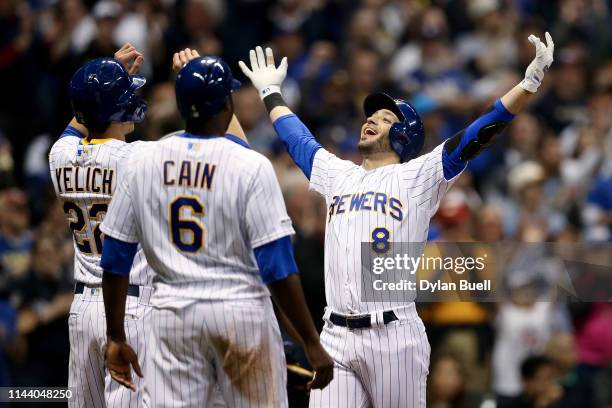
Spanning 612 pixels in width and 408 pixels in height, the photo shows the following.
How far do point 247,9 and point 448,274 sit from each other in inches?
254

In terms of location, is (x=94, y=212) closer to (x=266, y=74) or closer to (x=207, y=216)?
(x=207, y=216)

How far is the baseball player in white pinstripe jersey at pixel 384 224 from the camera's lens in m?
5.82

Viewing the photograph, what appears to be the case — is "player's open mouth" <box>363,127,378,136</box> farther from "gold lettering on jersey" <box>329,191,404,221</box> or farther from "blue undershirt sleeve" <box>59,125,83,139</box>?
"blue undershirt sleeve" <box>59,125,83,139</box>

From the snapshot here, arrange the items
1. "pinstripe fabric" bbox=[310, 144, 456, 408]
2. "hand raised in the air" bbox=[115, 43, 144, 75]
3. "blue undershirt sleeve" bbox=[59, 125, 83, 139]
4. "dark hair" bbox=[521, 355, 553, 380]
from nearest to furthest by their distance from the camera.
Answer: "pinstripe fabric" bbox=[310, 144, 456, 408] → "blue undershirt sleeve" bbox=[59, 125, 83, 139] → "hand raised in the air" bbox=[115, 43, 144, 75] → "dark hair" bbox=[521, 355, 553, 380]

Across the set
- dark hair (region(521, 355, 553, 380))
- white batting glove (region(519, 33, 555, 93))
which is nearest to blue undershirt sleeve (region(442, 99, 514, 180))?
white batting glove (region(519, 33, 555, 93))

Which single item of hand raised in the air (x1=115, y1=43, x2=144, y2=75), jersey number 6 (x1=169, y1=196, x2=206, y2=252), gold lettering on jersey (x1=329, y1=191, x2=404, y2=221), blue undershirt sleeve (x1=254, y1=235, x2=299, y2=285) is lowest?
blue undershirt sleeve (x1=254, y1=235, x2=299, y2=285)

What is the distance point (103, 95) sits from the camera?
18.8 feet

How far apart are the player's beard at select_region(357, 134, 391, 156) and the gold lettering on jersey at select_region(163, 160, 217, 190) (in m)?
1.65

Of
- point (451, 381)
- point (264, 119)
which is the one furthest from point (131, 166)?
point (264, 119)

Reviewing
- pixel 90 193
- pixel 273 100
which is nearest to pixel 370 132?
pixel 273 100

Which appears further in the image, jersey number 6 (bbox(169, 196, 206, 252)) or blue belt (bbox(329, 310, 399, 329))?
blue belt (bbox(329, 310, 399, 329))

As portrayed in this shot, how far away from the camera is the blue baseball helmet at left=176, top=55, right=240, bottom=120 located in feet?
16.2

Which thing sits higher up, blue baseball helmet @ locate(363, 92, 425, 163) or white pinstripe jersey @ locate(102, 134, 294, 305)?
blue baseball helmet @ locate(363, 92, 425, 163)

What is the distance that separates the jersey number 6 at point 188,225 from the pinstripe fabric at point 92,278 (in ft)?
2.87
